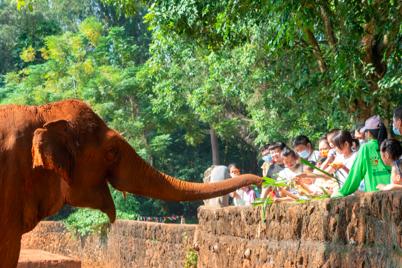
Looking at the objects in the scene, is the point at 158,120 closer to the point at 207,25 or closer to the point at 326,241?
the point at 207,25

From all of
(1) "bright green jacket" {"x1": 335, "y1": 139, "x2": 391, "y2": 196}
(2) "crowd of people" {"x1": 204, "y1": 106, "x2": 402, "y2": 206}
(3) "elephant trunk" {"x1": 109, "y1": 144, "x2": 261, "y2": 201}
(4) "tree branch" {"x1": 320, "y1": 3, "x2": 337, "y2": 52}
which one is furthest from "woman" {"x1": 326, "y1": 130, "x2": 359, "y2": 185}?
(4) "tree branch" {"x1": 320, "y1": 3, "x2": 337, "y2": 52}

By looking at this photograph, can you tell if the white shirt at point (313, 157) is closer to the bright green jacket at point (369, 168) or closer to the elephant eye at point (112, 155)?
the bright green jacket at point (369, 168)

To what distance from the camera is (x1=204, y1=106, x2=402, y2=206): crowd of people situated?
7.39 m

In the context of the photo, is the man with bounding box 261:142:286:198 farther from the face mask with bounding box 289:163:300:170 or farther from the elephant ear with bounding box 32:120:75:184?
the elephant ear with bounding box 32:120:75:184

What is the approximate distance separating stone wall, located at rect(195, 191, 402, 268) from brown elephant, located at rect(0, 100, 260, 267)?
4.56 ft

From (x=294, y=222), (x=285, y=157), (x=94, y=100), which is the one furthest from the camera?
(x=94, y=100)

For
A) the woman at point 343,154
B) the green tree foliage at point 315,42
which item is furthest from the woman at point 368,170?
the green tree foliage at point 315,42

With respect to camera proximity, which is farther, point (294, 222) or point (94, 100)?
point (94, 100)

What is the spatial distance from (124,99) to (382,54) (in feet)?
66.7

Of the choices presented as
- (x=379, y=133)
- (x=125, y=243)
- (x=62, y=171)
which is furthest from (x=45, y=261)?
(x=125, y=243)

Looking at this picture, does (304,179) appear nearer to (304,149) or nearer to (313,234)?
(313,234)

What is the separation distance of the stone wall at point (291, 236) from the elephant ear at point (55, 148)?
7.60 ft

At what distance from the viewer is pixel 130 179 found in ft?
20.1

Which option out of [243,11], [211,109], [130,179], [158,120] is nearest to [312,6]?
[243,11]
